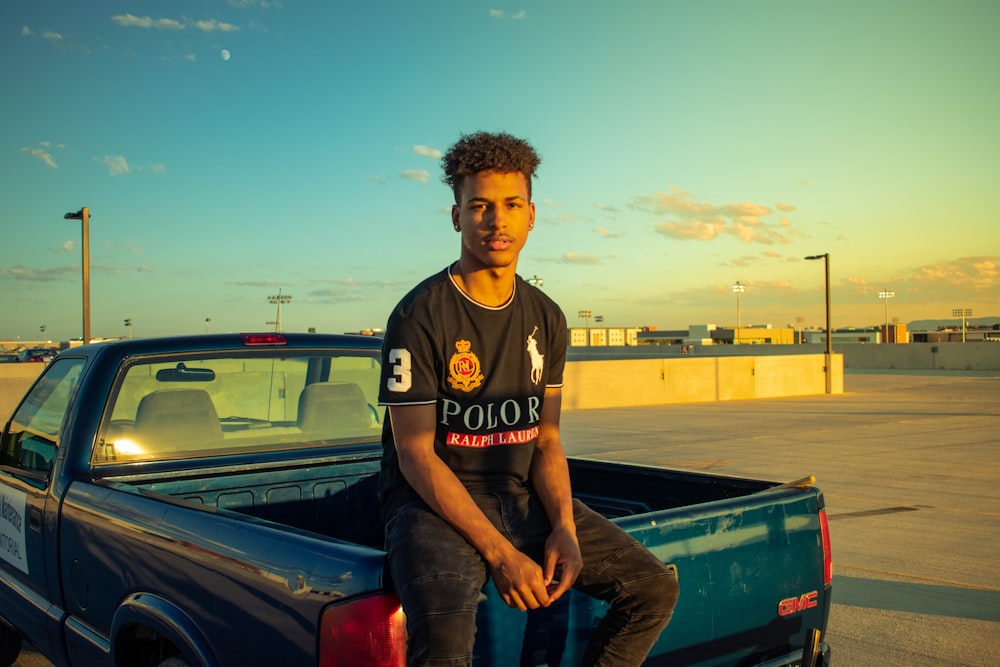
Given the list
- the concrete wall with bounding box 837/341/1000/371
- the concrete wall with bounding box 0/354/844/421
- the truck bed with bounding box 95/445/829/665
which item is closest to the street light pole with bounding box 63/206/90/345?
the concrete wall with bounding box 0/354/844/421

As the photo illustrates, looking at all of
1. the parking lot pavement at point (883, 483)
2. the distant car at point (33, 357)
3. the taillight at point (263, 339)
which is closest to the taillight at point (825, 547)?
the parking lot pavement at point (883, 483)

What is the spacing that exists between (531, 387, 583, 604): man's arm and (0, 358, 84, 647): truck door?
2.14 meters

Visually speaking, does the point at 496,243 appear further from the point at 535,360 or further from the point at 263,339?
the point at 263,339

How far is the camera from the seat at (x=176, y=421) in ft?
12.1

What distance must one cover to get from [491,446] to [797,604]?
123cm

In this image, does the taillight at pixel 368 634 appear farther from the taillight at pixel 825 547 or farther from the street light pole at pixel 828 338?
the street light pole at pixel 828 338

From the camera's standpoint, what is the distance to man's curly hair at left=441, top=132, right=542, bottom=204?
2477 mm

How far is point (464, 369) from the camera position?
93.2 inches

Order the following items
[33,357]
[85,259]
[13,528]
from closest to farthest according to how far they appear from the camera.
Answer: [13,528]
[85,259]
[33,357]

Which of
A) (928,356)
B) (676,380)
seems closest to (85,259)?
(676,380)

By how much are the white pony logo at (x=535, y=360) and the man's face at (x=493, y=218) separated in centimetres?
23

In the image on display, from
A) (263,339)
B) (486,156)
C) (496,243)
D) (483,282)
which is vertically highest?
(486,156)

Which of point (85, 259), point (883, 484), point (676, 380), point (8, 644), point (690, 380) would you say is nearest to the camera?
point (8, 644)

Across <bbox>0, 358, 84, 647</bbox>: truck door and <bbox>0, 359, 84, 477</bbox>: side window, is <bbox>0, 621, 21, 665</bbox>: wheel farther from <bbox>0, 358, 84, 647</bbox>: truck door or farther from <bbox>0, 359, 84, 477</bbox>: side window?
<bbox>0, 359, 84, 477</bbox>: side window
